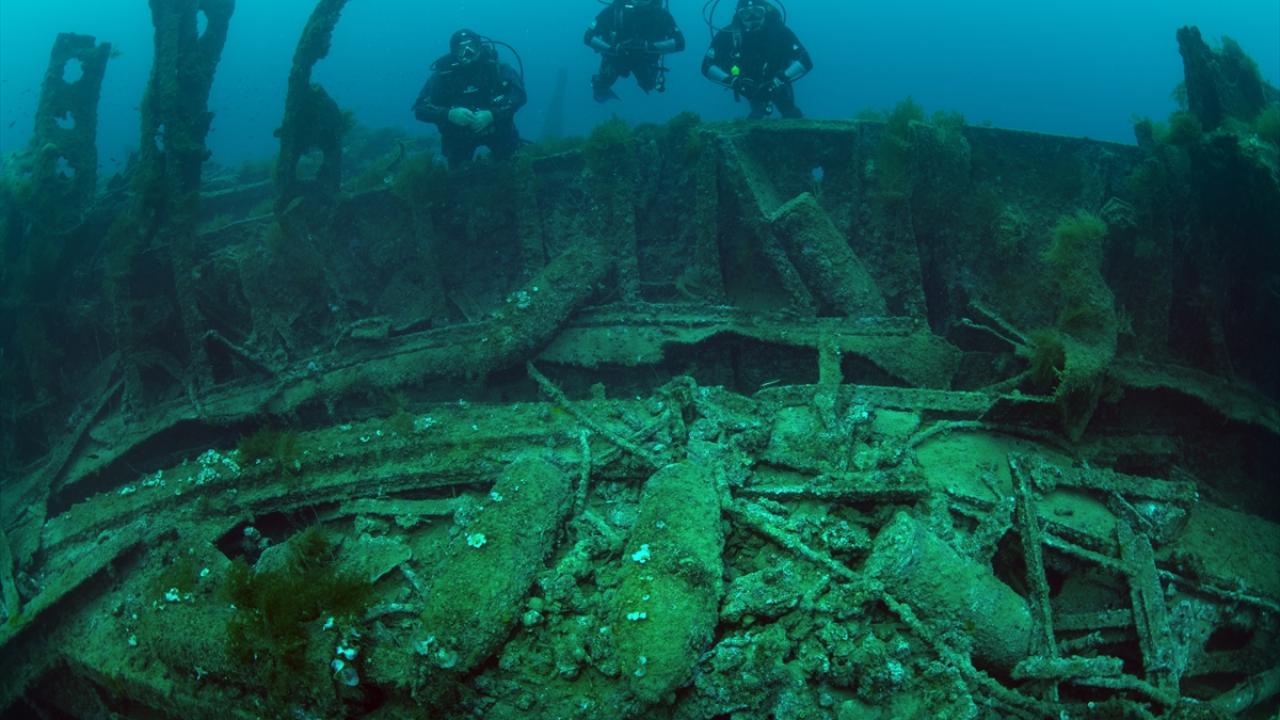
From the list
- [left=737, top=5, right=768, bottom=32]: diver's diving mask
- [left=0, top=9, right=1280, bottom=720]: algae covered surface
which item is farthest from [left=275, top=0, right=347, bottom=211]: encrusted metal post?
[left=737, top=5, right=768, bottom=32]: diver's diving mask

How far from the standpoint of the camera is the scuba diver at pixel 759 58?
10.7 metres

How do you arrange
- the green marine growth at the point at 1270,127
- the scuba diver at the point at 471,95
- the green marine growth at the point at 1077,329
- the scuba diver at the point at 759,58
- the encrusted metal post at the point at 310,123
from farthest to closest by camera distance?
1. the scuba diver at the point at 759,58
2. the scuba diver at the point at 471,95
3. the encrusted metal post at the point at 310,123
4. the green marine growth at the point at 1270,127
5. the green marine growth at the point at 1077,329

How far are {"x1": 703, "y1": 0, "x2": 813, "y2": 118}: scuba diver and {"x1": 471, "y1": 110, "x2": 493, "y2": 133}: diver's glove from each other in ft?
13.3

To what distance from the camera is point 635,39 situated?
1152 centimetres

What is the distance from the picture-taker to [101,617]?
14.7 feet

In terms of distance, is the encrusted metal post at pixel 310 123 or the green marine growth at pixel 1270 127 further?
the encrusted metal post at pixel 310 123

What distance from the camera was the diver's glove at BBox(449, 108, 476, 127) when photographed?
9000 millimetres

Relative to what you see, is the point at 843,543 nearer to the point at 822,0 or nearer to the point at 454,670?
the point at 454,670

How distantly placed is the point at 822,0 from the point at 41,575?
→ 82.2m

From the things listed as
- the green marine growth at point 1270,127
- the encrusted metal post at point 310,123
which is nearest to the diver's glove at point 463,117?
the encrusted metal post at point 310,123

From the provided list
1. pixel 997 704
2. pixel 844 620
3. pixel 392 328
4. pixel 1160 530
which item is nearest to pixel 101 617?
pixel 392 328

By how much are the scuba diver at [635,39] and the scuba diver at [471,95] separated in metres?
2.31

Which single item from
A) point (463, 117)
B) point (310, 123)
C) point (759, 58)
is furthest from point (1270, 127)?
point (310, 123)

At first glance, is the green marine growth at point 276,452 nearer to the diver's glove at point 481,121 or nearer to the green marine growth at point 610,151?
the green marine growth at point 610,151
